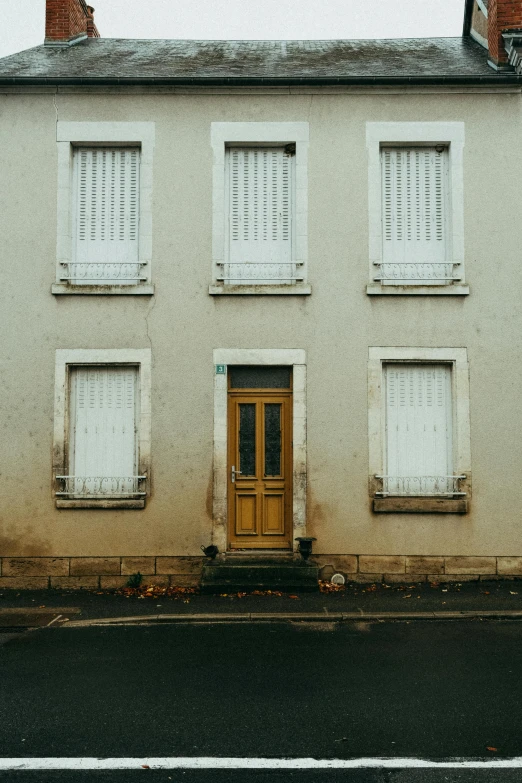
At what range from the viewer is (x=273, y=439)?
1088 centimetres

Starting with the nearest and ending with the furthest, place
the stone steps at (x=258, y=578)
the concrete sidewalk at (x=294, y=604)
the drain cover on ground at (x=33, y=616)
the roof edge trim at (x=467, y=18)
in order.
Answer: the drain cover on ground at (x=33, y=616), the concrete sidewalk at (x=294, y=604), the stone steps at (x=258, y=578), the roof edge trim at (x=467, y=18)

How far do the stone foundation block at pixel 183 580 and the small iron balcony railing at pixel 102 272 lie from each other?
4.31m

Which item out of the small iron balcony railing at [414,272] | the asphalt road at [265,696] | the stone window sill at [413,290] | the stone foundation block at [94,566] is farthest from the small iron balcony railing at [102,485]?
the small iron balcony railing at [414,272]

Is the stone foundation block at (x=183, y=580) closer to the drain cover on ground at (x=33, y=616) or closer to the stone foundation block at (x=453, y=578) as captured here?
the drain cover on ground at (x=33, y=616)

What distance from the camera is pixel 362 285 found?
10.7 metres

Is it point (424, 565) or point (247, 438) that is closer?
point (424, 565)

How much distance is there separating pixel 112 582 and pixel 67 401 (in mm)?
2665

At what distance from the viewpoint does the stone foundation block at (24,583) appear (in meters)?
10.3

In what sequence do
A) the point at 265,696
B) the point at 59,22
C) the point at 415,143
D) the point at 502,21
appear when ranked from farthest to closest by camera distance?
the point at 59,22 < the point at 502,21 < the point at 415,143 < the point at 265,696

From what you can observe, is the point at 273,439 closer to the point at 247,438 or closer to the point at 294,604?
the point at 247,438

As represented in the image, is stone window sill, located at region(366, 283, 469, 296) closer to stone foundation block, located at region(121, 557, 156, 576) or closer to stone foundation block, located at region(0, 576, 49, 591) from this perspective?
stone foundation block, located at region(121, 557, 156, 576)

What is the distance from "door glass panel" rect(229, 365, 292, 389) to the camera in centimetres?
1086

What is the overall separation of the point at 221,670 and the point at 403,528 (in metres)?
4.54

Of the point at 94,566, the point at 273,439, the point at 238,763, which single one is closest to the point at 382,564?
the point at 273,439
